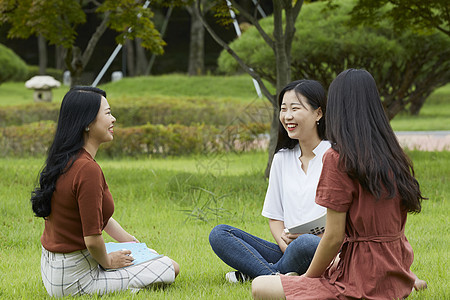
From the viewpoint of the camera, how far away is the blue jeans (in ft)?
10.8

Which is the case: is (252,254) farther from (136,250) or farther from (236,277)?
(136,250)

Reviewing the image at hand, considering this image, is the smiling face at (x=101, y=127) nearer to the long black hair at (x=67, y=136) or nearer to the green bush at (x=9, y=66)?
the long black hair at (x=67, y=136)

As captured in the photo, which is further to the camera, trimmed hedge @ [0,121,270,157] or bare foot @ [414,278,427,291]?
trimmed hedge @ [0,121,270,157]

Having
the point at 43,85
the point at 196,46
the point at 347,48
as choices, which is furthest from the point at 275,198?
the point at 196,46

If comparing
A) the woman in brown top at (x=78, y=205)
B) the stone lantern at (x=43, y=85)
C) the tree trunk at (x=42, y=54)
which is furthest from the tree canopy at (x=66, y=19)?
the tree trunk at (x=42, y=54)

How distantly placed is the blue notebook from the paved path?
8989 mm

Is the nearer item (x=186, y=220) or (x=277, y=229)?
(x=277, y=229)

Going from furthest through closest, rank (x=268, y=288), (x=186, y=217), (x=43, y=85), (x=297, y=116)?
(x=43, y=85)
(x=186, y=217)
(x=297, y=116)
(x=268, y=288)

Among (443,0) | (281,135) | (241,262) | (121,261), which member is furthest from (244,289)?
(443,0)

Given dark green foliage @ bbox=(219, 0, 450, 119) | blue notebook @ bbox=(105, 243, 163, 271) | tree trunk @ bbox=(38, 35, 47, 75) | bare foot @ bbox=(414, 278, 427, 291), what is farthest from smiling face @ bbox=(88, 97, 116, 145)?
tree trunk @ bbox=(38, 35, 47, 75)

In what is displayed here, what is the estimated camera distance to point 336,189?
8.27ft

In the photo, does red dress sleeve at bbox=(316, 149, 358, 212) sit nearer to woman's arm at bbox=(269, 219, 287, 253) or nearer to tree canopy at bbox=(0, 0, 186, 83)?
woman's arm at bbox=(269, 219, 287, 253)

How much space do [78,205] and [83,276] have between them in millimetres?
436

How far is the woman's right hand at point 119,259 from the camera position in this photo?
323cm
